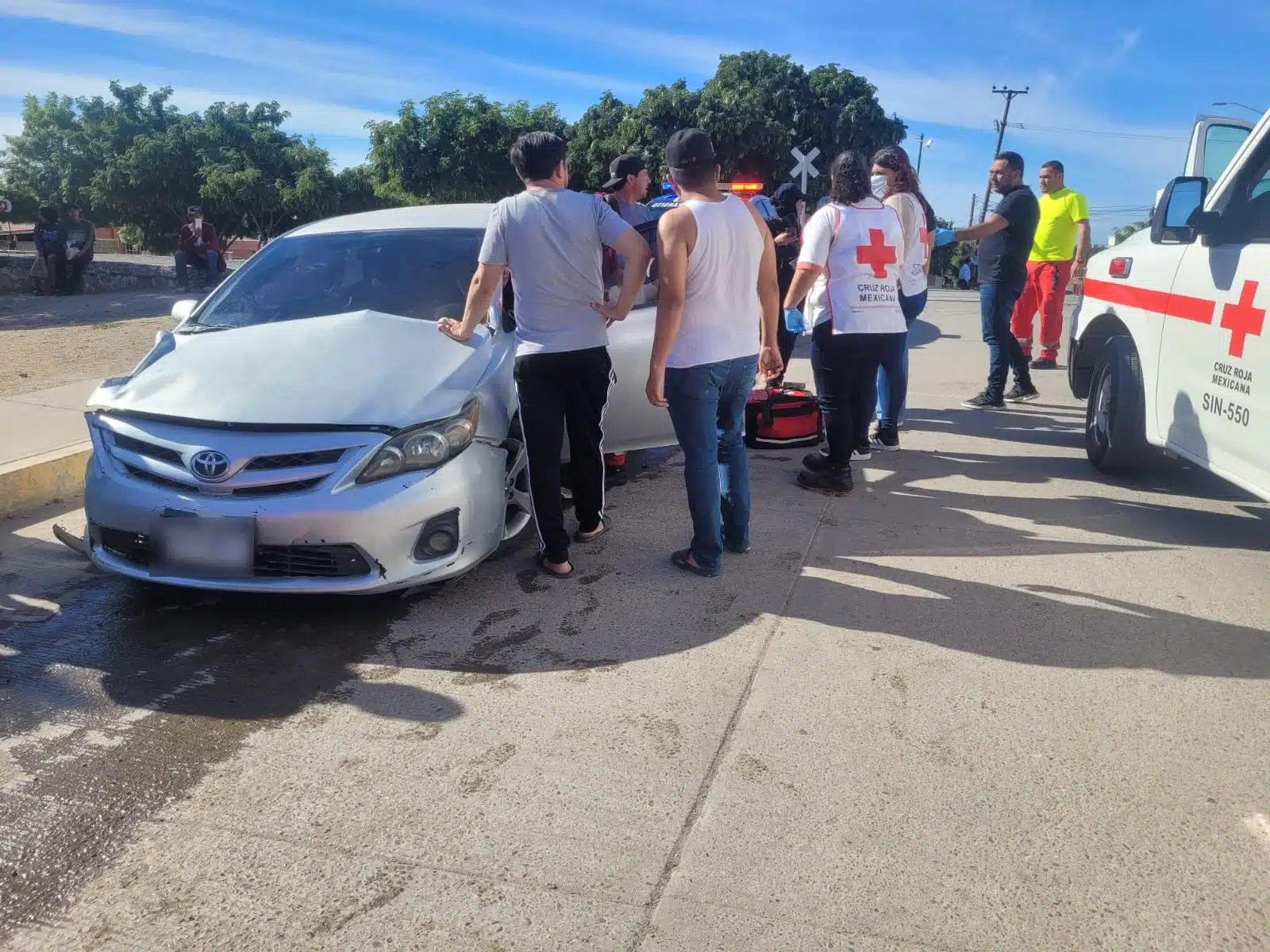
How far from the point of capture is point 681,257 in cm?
381

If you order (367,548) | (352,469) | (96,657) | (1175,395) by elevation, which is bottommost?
(96,657)

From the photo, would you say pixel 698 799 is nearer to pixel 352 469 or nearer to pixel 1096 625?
pixel 352 469

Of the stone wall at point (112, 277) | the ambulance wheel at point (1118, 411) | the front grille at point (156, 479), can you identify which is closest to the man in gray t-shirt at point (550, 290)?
the front grille at point (156, 479)

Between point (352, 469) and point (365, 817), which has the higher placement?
point (352, 469)

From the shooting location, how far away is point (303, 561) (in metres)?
3.48

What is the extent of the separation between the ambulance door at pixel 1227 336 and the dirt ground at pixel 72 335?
785 cm

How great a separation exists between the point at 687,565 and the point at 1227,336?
2.52m

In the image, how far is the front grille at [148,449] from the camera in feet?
11.7

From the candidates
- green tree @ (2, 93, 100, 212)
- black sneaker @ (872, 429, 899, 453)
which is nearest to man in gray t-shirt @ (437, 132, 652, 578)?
black sneaker @ (872, 429, 899, 453)

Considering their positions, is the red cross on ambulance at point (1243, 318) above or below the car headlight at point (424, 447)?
above

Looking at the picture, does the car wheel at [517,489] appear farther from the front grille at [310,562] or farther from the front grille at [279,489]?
the front grille at [279,489]

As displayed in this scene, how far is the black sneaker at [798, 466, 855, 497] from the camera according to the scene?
539cm

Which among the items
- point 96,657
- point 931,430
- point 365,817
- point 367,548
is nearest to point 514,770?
point 365,817

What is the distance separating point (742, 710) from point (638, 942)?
1.09 metres
